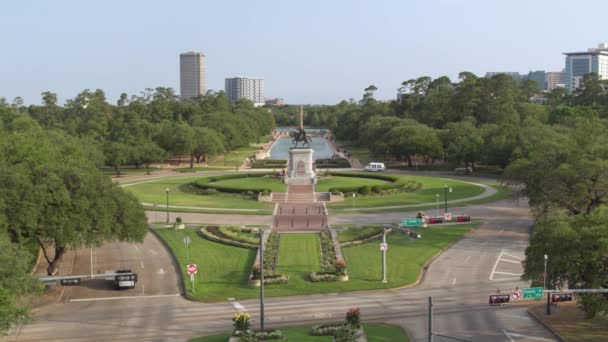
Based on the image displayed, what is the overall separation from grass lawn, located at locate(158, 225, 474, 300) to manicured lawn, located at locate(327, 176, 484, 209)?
15.8m

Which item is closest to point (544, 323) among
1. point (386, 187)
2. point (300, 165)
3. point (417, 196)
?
point (417, 196)

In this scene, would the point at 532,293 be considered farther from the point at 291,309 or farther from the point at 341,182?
the point at 341,182

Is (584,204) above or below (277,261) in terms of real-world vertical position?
above

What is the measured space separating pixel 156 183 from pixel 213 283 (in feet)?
187

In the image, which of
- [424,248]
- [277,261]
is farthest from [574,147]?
[277,261]

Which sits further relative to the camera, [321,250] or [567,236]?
[321,250]

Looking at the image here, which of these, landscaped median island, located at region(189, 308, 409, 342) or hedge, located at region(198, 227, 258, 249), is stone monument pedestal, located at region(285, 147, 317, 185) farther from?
landscaped median island, located at region(189, 308, 409, 342)

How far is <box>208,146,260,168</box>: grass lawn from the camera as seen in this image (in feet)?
433

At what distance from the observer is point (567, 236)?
35344 mm

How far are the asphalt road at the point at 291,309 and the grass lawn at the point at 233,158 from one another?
8103 centimetres

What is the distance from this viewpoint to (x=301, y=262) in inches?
1925

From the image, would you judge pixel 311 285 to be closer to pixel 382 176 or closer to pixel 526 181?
pixel 526 181

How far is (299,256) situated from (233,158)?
9772 cm

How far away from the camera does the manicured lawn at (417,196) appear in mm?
77000
